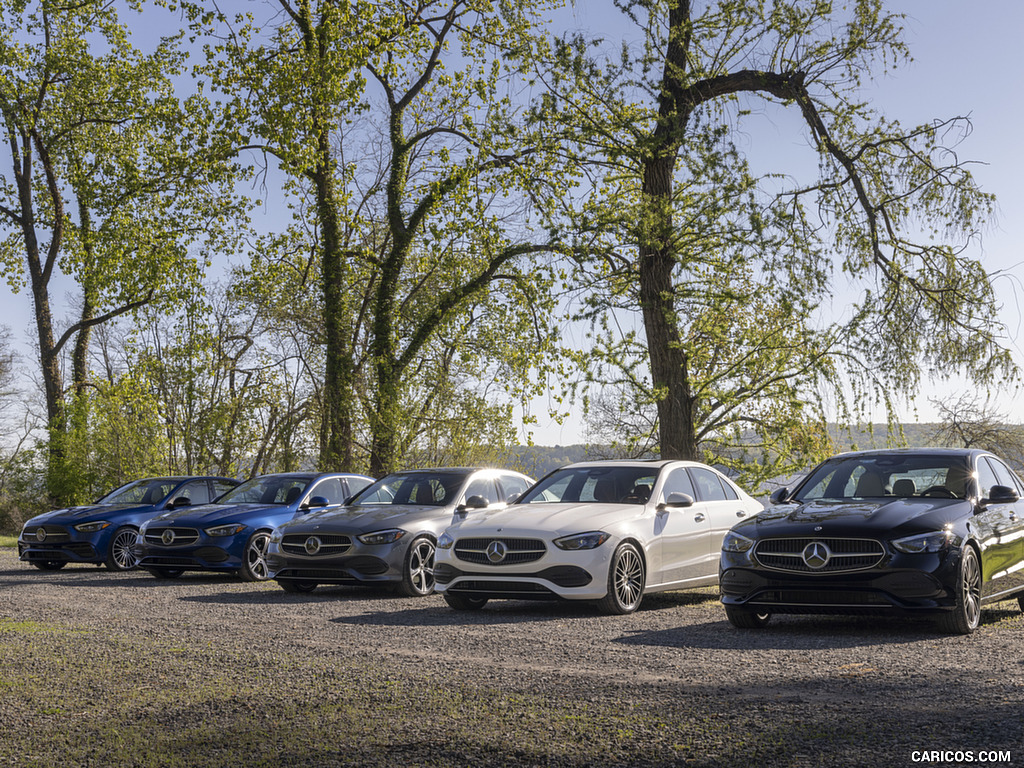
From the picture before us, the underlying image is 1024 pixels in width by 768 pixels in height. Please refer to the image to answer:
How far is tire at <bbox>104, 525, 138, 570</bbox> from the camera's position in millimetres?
17969

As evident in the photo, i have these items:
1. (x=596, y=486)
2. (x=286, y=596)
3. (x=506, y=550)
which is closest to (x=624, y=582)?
(x=506, y=550)

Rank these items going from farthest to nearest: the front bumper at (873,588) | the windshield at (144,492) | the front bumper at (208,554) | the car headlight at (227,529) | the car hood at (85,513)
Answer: the windshield at (144,492)
the car hood at (85,513)
the car headlight at (227,529)
the front bumper at (208,554)
the front bumper at (873,588)

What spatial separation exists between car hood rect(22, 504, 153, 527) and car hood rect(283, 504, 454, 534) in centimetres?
589

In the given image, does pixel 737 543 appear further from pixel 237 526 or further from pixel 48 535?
pixel 48 535

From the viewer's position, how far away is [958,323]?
18.2 m

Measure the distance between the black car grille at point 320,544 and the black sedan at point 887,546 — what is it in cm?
526

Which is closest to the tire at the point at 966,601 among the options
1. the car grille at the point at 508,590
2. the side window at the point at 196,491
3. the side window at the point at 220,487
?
the car grille at the point at 508,590

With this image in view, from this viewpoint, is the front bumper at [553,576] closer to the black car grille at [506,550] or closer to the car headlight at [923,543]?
the black car grille at [506,550]

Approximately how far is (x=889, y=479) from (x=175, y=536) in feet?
34.3

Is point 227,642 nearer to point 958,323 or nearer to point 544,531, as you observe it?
point 544,531

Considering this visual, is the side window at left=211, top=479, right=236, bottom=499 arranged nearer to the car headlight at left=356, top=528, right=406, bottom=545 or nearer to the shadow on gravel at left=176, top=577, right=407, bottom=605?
the shadow on gravel at left=176, top=577, right=407, bottom=605

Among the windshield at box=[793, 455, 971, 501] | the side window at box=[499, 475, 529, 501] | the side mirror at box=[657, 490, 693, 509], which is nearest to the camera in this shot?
the windshield at box=[793, 455, 971, 501]

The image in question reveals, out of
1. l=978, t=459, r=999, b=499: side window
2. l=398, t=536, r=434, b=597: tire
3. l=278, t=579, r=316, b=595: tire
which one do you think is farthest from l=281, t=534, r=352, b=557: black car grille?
l=978, t=459, r=999, b=499: side window

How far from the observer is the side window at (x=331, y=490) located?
1660cm
